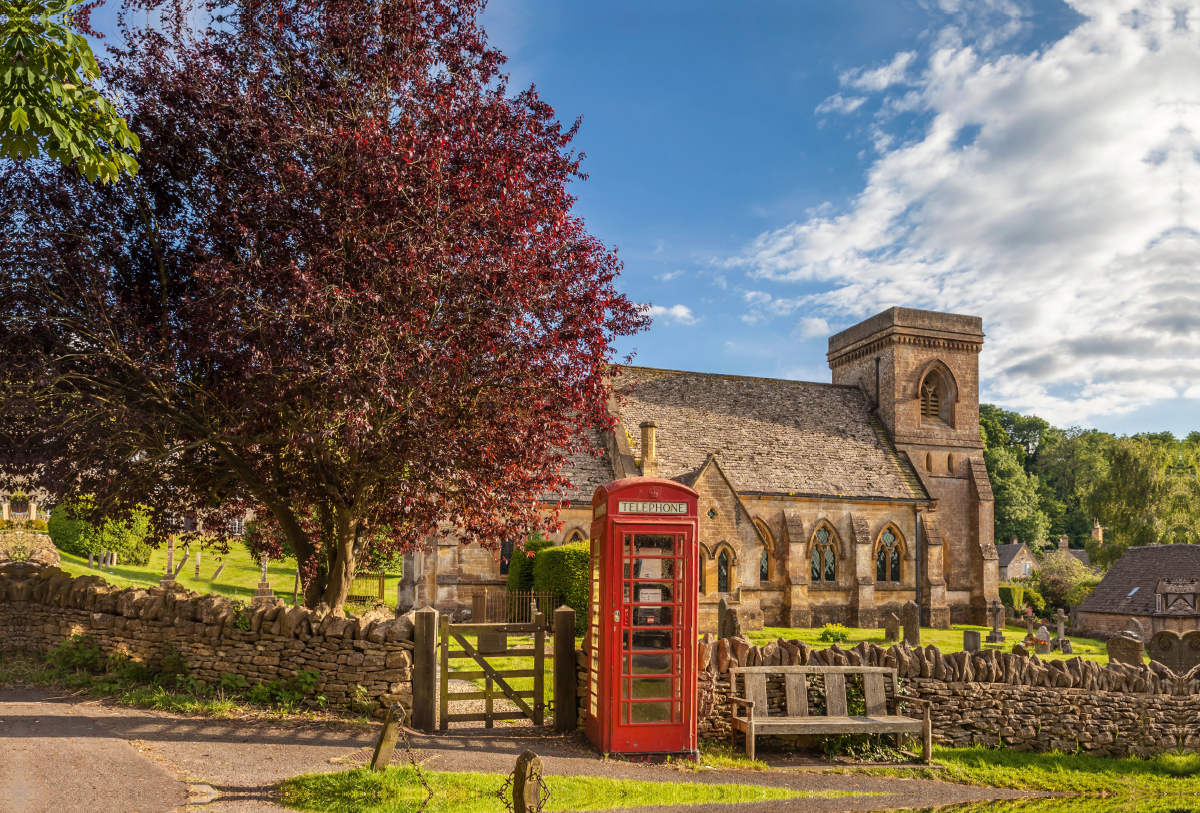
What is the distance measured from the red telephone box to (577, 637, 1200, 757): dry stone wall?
4.29ft

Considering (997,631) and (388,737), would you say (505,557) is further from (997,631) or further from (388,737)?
(388,737)

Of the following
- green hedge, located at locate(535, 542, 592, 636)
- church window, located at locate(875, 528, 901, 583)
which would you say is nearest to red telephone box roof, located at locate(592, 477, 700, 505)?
green hedge, located at locate(535, 542, 592, 636)

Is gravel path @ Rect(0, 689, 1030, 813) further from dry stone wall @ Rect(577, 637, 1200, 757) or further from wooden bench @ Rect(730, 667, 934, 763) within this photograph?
dry stone wall @ Rect(577, 637, 1200, 757)

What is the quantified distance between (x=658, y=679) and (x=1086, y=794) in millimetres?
5452

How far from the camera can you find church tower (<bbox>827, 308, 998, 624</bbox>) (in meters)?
34.8

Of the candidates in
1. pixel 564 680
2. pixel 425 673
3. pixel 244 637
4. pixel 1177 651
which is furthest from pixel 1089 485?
pixel 244 637

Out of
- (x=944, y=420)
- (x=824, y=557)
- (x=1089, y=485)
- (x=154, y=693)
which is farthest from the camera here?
(x=1089, y=485)

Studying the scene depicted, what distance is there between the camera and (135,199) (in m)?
10.2

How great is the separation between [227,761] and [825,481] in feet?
90.6

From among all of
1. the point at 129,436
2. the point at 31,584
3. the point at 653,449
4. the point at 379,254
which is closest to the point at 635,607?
the point at 379,254

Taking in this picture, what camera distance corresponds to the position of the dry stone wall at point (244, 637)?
9.88 metres

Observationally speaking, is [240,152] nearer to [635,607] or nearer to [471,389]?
[471,389]

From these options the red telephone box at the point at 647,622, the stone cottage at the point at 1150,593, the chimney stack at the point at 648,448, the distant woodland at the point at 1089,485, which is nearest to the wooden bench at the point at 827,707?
the red telephone box at the point at 647,622

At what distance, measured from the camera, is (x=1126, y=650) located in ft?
48.2
